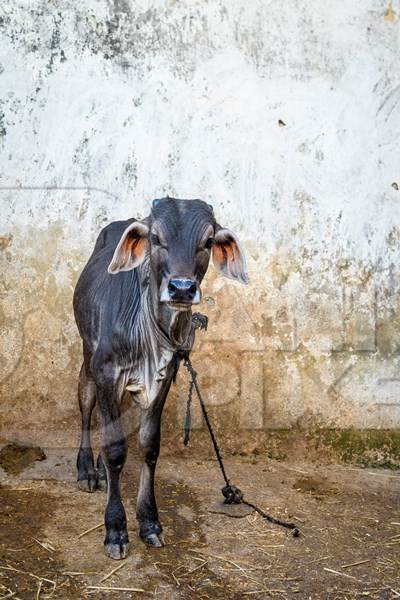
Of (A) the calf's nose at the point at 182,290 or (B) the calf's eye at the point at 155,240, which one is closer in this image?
(A) the calf's nose at the point at 182,290

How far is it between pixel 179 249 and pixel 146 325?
552 millimetres

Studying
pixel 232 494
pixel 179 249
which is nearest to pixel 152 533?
pixel 232 494

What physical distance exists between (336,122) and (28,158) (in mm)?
2077

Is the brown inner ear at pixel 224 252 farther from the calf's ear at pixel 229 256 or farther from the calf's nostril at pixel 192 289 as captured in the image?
the calf's nostril at pixel 192 289

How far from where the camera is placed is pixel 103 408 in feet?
12.9

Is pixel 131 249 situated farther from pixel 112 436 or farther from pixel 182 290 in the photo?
pixel 112 436

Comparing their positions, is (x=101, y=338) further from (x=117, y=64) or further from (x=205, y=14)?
(x=205, y=14)

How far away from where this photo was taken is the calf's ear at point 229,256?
373 centimetres

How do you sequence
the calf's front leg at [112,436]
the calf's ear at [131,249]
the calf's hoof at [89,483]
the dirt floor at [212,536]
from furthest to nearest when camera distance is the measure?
the calf's hoof at [89,483]
the calf's front leg at [112,436]
the calf's ear at [131,249]
the dirt floor at [212,536]

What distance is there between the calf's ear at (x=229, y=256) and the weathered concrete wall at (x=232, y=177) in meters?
1.39

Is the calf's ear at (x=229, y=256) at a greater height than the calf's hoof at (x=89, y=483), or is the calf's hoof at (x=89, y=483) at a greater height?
the calf's ear at (x=229, y=256)

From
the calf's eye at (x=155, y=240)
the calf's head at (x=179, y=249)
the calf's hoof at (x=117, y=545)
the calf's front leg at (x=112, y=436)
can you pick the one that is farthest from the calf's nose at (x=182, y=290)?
the calf's hoof at (x=117, y=545)

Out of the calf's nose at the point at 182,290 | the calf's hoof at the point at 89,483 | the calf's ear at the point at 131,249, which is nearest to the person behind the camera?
the calf's nose at the point at 182,290

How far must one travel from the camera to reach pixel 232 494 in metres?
4.39
